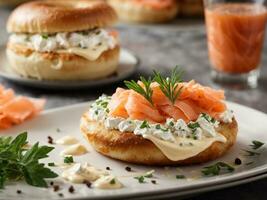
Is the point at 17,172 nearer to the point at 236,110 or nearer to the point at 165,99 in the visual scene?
the point at 165,99

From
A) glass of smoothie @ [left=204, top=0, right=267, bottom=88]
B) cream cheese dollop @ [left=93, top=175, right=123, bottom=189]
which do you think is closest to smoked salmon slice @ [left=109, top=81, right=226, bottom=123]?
cream cheese dollop @ [left=93, top=175, right=123, bottom=189]

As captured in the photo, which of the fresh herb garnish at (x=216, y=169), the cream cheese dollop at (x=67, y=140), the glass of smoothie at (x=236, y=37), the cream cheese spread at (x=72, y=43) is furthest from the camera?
the glass of smoothie at (x=236, y=37)

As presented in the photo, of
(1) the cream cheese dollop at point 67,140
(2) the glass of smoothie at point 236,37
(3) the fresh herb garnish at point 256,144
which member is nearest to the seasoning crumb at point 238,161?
(3) the fresh herb garnish at point 256,144

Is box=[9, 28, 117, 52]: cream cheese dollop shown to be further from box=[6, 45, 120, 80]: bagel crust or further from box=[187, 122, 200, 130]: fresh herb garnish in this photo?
box=[187, 122, 200, 130]: fresh herb garnish

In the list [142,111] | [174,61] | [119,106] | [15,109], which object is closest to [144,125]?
[142,111]

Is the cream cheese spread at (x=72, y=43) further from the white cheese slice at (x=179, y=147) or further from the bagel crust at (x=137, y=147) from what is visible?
the white cheese slice at (x=179, y=147)

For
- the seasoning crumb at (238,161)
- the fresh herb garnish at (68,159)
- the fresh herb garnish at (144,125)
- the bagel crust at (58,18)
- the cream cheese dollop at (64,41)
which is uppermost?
the bagel crust at (58,18)
